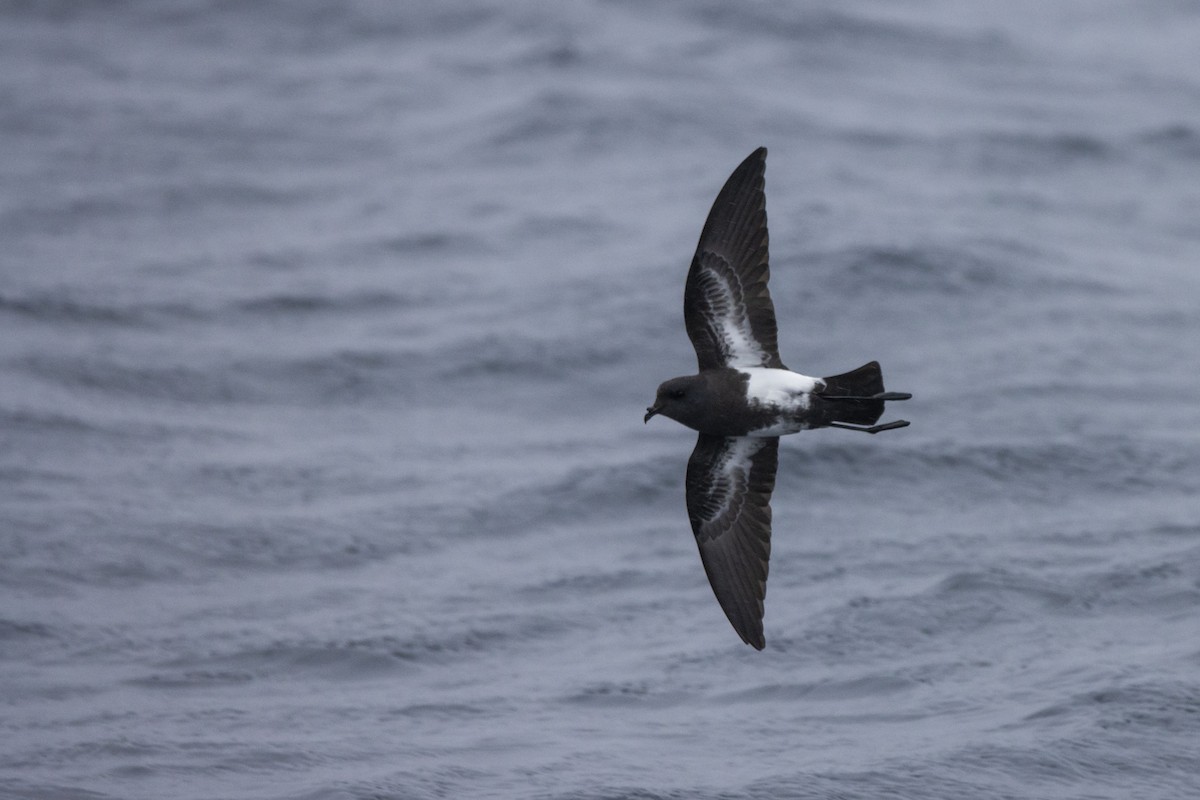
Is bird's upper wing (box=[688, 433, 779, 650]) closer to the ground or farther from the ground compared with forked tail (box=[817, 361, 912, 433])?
closer to the ground

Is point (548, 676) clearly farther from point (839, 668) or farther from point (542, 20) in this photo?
point (542, 20)

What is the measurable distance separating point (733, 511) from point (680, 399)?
33.5 inches

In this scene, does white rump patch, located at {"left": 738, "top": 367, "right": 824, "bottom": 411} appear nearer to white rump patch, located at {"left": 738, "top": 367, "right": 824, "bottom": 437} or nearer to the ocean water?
white rump patch, located at {"left": 738, "top": 367, "right": 824, "bottom": 437}

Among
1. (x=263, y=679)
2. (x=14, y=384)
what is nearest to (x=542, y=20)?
(x=14, y=384)

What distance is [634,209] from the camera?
18.4 metres

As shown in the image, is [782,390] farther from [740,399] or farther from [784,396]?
[740,399]

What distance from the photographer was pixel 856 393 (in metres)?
8.20

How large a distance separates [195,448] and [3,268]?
4341mm

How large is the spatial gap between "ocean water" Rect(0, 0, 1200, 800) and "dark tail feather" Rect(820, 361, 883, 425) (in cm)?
241

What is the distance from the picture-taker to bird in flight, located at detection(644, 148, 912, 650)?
8234 millimetres

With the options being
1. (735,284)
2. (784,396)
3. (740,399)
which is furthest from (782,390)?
(735,284)

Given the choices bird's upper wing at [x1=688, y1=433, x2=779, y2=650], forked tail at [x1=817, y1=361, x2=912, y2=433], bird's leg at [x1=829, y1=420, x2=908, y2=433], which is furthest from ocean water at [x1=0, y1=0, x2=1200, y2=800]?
forked tail at [x1=817, y1=361, x2=912, y2=433]

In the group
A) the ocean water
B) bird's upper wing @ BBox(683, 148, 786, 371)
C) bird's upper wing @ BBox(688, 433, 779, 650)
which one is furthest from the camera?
the ocean water

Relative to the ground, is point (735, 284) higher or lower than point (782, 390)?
higher
